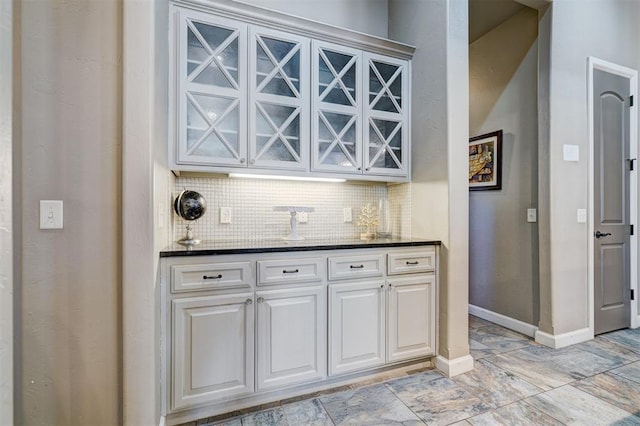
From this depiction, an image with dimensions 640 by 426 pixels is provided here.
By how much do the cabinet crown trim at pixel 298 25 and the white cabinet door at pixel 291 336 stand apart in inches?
70.3

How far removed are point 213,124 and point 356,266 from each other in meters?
1.31

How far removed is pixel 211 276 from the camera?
1.73 m

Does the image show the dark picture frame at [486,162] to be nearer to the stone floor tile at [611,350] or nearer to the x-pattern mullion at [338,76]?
the stone floor tile at [611,350]

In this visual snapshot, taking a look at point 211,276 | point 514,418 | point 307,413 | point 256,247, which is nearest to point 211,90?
point 256,247

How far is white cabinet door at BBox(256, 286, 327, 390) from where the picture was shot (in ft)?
6.06

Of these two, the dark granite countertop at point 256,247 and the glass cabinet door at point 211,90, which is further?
the glass cabinet door at point 211,90

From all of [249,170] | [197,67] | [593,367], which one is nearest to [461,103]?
[249,170]

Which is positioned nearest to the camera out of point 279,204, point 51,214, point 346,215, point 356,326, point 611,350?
point 51,214

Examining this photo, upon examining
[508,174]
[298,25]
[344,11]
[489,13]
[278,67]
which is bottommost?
[508,174]

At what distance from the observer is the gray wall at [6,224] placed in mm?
1228

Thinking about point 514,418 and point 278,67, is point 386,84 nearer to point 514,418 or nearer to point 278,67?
point 278,67

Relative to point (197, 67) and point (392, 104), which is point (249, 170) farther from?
point (392, 104)

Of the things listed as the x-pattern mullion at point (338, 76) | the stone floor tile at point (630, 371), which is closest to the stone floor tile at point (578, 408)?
the stone floor tile at point (630, 371)

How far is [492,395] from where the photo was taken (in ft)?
6.49
